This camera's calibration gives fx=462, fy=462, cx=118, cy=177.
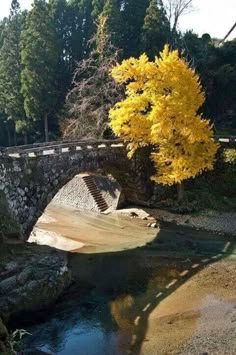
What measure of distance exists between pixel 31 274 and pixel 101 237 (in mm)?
11933

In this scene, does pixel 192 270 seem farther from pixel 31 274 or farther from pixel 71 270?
pixel 31 274

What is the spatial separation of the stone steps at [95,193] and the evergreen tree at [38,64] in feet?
32.3

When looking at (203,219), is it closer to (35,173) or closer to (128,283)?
(128,283)

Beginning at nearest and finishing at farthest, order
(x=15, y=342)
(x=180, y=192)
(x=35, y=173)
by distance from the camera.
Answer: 1. (x=15, y=342)
2. (x=35, y=173)
3. (x=180, y=192)

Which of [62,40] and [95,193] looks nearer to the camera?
[95,193]

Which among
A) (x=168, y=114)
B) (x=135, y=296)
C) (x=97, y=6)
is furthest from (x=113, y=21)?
(x=135, y=296)

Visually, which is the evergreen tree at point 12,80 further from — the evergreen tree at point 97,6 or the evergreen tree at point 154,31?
the evergreen tree at point 154,31

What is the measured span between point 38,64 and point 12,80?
4.84 meters

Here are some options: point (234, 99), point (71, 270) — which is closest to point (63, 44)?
point (234, 99)

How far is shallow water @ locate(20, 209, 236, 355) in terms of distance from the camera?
18.9 metres

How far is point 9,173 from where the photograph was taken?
87.5 ft

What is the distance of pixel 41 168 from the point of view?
2914cm

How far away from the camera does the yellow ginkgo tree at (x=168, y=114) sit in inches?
1312

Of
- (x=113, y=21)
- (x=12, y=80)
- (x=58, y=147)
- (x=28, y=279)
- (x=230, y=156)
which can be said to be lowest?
(x=28, y=279)
